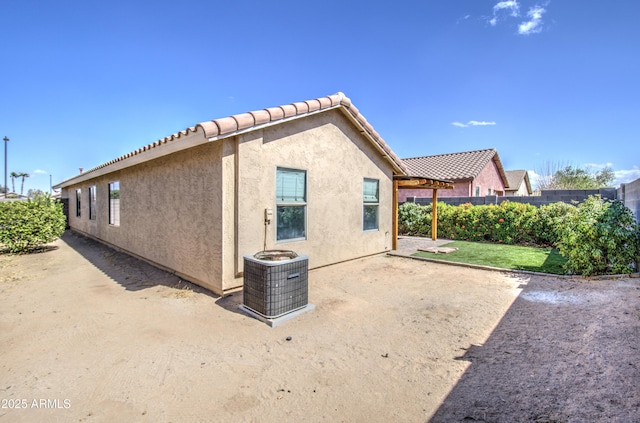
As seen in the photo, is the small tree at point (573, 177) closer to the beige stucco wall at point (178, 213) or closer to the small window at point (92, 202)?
the beige stucco wall at point (178, 213)

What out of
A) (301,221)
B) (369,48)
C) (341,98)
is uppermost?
(369,48)

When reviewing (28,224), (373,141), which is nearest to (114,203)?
(28,224)

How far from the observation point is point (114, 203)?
436 inches

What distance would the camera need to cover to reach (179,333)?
422 cm

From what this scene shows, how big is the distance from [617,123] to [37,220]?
28.7 m

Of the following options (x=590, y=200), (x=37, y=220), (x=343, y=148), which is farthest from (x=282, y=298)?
(x=37, y=220)

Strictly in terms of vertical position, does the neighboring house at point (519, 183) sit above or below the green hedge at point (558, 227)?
above

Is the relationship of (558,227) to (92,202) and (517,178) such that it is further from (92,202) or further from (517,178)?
(517,178)

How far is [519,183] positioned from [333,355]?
33.8m

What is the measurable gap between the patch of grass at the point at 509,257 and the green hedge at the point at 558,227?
58 centimetres

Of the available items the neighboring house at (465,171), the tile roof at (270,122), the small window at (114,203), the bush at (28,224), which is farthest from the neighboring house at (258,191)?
the neighboring house at (465,171)

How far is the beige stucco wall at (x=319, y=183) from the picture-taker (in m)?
5.83

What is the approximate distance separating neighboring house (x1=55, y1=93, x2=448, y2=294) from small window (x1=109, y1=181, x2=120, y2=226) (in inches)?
7.8

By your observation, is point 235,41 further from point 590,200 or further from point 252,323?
point 590,200
